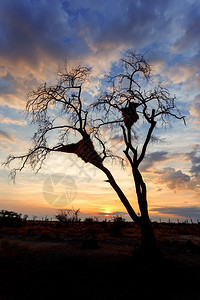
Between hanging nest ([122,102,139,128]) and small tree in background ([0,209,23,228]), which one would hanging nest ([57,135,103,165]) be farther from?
small tree in background ([0,209,23,228])

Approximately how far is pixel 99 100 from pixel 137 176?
4394 mm

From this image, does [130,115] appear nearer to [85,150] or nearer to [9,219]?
[85,150]

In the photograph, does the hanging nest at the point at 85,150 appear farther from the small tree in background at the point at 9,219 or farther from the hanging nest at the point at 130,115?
the small tree in background at the point at 9,219

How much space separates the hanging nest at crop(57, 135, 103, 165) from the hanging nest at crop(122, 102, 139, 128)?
2.18 metres

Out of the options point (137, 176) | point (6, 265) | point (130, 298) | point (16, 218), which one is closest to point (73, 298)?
point (130, 298)

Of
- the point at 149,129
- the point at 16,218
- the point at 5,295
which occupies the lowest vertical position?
the point at 5,295

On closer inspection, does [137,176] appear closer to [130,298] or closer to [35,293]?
[130,298]

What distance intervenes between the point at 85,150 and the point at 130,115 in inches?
116

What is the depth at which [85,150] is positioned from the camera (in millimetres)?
9922

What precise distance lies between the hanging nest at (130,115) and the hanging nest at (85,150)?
2.18 metres

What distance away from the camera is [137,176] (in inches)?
346

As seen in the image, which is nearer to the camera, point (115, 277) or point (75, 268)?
point (115, 277)

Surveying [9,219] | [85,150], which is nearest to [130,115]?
[85,150]

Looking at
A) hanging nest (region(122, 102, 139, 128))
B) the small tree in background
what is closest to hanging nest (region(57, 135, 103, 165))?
hanging nest (region(122, 102, 139, 128))
